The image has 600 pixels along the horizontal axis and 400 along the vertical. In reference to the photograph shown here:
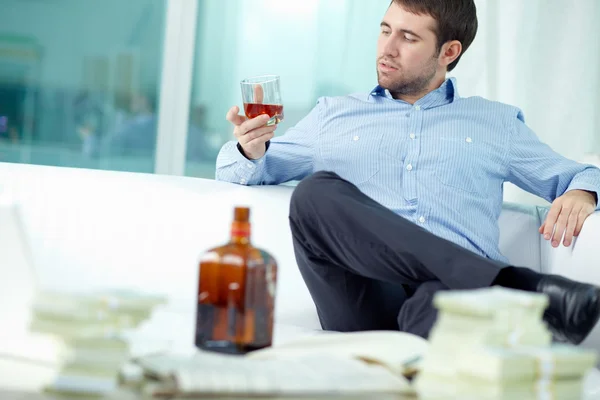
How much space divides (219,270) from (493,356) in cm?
49

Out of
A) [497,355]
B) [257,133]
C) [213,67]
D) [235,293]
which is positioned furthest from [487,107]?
[213,67]

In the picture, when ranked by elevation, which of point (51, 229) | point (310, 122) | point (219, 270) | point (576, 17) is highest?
point (576, 17)

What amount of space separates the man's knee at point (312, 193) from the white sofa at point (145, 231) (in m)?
0.45

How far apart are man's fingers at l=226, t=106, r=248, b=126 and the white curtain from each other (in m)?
1.44

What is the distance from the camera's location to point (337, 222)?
169 centimetres

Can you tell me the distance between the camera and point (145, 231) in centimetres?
219

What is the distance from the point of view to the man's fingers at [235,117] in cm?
203

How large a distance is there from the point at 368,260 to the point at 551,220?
63 centimetres

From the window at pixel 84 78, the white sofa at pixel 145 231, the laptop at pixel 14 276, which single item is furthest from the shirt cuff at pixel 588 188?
the window at pixel 84 78

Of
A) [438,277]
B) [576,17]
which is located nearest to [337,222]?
[438,277]

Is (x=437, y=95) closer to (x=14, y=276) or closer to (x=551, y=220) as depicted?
(x=551, y=220)

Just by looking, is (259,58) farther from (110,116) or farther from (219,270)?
(219,270)

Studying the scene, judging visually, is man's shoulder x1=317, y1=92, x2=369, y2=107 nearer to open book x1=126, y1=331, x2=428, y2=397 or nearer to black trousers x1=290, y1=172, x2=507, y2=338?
black trousers x1=290, y1=172, x2=507, y2=338

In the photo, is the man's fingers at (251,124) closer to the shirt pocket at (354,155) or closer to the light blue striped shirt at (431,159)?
the light blue striped shirt at (431,159)
